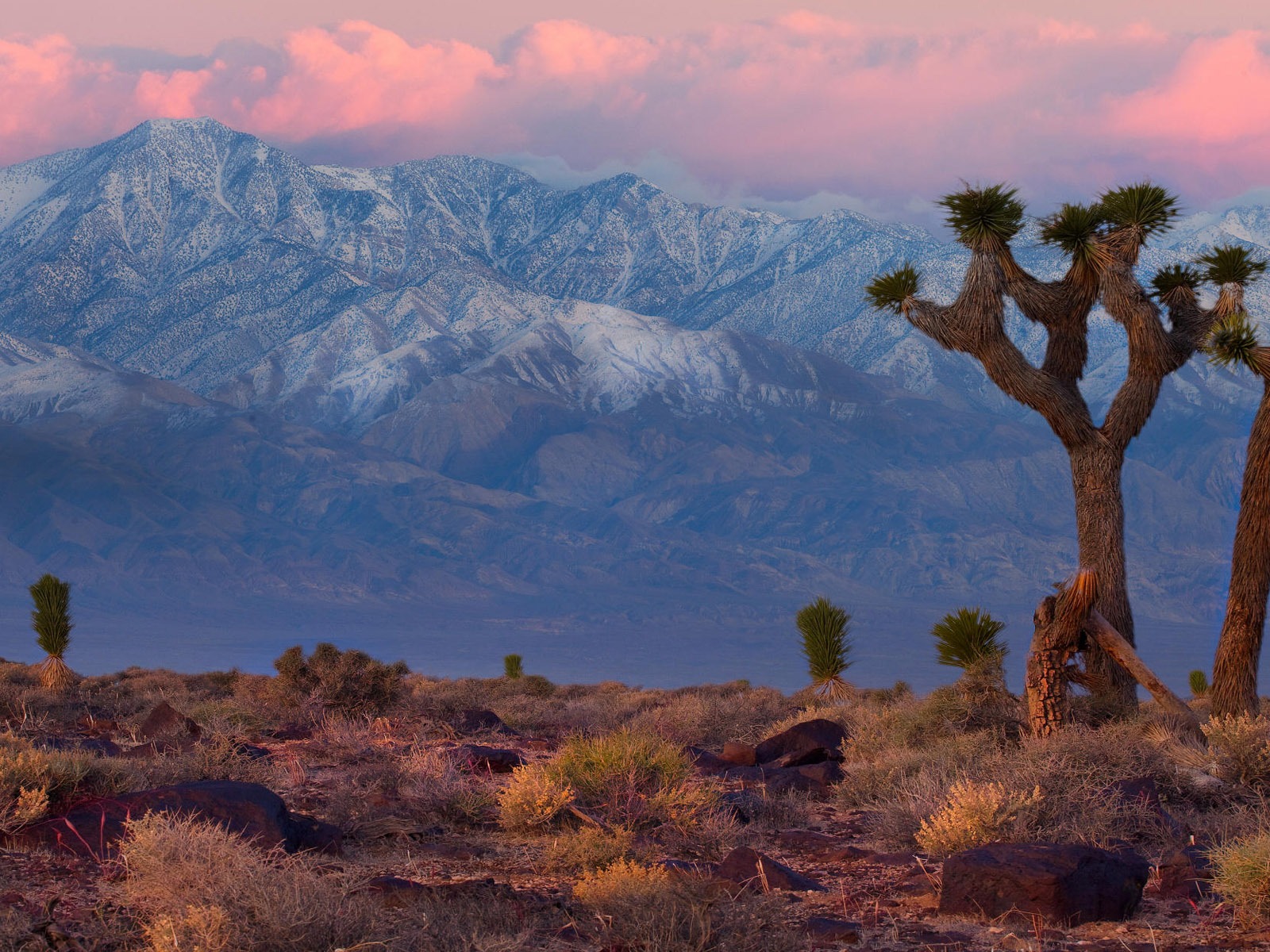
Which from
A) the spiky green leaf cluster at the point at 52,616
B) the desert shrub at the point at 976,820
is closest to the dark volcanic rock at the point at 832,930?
the desert shrub at the point at 976,820

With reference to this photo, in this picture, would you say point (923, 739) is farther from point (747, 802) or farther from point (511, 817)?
point (511, 817)

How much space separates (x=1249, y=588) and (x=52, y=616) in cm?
2269

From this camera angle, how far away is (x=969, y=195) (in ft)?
61.5

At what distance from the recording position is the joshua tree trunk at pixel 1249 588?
50.0ft

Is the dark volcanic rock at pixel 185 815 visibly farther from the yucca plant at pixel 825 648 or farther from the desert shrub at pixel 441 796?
the yucca plant at pixel 825 648

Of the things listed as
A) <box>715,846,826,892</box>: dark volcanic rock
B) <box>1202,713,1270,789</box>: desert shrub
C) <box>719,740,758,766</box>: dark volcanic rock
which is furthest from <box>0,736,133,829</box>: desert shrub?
<box>1202,713,1270,789</box>: desert shrub

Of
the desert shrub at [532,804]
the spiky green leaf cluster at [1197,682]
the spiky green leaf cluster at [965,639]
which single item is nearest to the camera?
the desert shrub at [532,804]

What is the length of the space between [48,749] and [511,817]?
12.4 feet

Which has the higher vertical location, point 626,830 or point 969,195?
point 969,195

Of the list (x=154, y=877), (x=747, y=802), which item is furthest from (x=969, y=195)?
(x=154, y=877)

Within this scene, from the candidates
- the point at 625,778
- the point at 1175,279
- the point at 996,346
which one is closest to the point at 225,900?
the point at 625,778

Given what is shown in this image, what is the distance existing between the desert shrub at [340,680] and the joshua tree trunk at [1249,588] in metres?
11.0

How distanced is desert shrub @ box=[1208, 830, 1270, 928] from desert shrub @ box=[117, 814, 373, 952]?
494cm

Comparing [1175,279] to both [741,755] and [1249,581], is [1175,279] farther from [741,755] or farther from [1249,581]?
[741,755]
